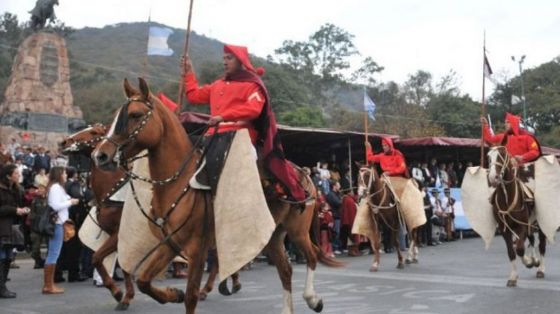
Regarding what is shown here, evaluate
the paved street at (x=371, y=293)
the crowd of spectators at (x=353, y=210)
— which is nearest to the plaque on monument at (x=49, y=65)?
the crowd of spectators at (x=353, y=210)

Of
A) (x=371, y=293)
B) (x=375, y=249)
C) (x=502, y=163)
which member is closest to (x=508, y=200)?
(x=502, y=163)

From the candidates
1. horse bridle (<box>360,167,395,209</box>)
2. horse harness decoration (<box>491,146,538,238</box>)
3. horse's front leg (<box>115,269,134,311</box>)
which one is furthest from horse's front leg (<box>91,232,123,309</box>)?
horse bridle (<box>360,167,395,209</box>)

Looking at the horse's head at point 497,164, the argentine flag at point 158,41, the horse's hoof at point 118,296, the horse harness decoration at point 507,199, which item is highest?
the argentine flag at point 158,41

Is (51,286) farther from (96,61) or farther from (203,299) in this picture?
(96,61)

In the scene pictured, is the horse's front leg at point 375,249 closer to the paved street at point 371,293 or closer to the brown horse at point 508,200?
the paved street at point 371,293

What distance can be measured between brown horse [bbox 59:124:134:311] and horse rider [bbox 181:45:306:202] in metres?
2.56

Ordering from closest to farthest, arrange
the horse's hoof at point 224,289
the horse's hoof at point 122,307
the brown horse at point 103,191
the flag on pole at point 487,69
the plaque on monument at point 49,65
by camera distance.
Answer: the horse's hoof at point 122,307, the brown horse at point 103,191, the horse's hoof at point 224,289, the flag on pole at point 487,69, the plaque on monument at point 49,65

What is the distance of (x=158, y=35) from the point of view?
9.62m

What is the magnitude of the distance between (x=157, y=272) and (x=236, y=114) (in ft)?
5.64

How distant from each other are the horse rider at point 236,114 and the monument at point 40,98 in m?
19.9

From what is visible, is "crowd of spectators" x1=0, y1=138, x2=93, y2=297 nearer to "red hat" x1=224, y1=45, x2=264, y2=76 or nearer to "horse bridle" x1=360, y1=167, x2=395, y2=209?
"red hat" x1=224, y1=45, x2=264, y2=76

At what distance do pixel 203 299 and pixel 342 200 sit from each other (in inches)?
337

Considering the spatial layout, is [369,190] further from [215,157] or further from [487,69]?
[215,157]

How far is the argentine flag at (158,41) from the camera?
9.41 metres
